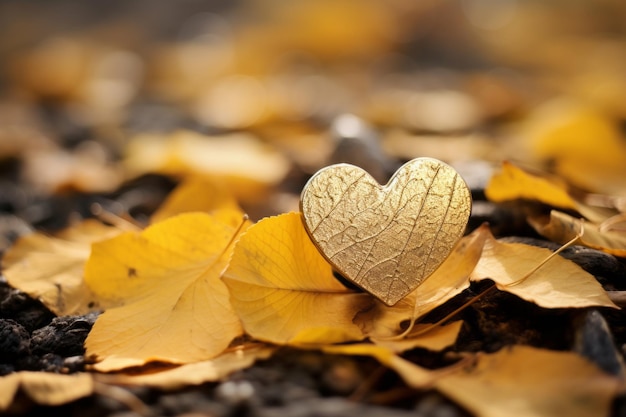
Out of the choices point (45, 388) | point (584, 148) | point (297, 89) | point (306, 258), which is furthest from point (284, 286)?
point (297, 89)

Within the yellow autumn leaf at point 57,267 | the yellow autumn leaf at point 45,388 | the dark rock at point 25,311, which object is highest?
the yellow autumn leaf at point 45,388

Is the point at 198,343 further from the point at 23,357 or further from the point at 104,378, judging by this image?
the point at 23,357

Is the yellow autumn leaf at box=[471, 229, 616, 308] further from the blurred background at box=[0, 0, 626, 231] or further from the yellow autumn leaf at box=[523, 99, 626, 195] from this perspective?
the yellow autumn leaf at box=[523, 99, 626, 195]

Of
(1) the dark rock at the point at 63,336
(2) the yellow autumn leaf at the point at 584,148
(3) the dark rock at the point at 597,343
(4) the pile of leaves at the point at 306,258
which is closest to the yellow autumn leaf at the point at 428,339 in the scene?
(4) the pile of leaves at the point at 306,258

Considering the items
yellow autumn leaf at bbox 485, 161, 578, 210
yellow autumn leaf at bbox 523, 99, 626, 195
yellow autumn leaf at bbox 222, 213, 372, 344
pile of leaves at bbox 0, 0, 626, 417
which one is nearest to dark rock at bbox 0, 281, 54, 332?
pile of leaves at bbox 0, 0, 626, 417

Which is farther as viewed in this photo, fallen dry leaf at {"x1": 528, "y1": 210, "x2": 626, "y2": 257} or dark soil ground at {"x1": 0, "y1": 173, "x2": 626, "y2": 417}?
fallen dry leaf at {"x1": 528, "y1": 210, "x2": 626, "y2": 257}

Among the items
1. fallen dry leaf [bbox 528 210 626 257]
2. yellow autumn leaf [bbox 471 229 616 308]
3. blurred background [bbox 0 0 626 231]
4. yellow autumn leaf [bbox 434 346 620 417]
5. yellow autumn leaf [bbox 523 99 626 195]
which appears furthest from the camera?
blurred background [bbox 0 0 626 231]

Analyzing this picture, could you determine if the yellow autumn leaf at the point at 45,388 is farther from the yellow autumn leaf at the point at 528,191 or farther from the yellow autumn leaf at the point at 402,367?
the yellow autumn leaf at the point at 528,191
